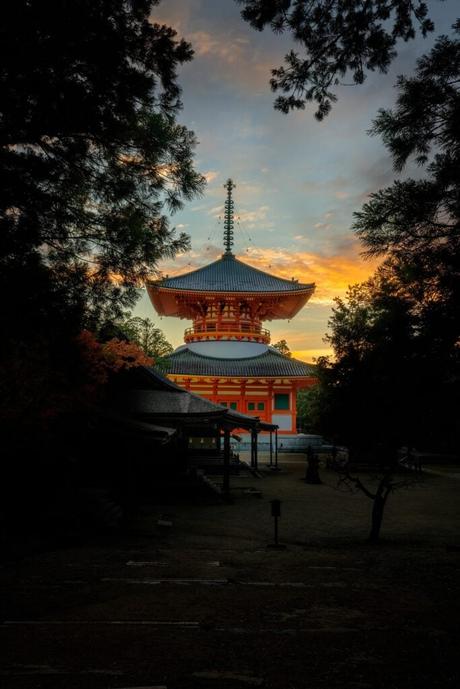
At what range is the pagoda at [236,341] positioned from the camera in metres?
35.0

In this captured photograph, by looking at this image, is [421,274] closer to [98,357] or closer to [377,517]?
[377,517]

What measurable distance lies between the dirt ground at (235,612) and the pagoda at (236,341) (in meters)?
23.4

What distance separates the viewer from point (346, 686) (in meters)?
3.95

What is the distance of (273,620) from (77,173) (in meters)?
5.94

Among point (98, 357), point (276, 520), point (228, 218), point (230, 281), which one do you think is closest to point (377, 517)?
point (276, 520)

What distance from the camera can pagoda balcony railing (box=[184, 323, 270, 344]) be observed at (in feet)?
125

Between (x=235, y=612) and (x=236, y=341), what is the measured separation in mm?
32517

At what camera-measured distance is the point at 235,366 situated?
35.6 meters

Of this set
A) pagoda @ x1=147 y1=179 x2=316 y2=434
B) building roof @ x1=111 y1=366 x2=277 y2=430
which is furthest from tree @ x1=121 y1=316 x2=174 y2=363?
building roof @ x1=111 y1=366 x2=277 y2=430

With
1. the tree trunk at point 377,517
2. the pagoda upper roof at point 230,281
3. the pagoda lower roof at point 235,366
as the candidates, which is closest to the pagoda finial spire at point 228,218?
the pagoda upper roof at point 230,281

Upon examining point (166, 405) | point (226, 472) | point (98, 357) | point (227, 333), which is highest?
point (227, 333)

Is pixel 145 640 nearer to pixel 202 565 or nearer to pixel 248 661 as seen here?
pixel 248 661

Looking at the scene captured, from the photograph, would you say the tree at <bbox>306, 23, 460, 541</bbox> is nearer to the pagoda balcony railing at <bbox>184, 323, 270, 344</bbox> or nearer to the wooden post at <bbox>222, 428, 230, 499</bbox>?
the wooden post at <bbox>222, 428, 230, 499</bbox>

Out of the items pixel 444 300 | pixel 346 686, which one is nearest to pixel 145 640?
pixel 346 686
